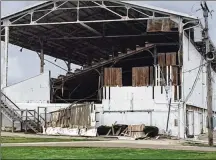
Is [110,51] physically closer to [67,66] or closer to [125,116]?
[67,66]

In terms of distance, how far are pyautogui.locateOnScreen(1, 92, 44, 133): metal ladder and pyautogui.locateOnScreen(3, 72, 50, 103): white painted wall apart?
87cm

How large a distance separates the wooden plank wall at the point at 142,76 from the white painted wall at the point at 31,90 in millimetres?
9618

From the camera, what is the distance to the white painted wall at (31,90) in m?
45.4

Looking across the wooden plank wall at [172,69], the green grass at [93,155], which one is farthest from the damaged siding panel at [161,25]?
the green grass at [93,155]

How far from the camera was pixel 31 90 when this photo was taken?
46156mm

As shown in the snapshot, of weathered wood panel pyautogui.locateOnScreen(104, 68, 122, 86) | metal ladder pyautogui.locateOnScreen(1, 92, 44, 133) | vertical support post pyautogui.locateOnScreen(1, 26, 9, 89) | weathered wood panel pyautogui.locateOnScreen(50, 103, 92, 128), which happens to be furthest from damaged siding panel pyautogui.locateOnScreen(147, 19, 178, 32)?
vertical support post pyautogui.locateOnScreen(1, 26, 9, 89)

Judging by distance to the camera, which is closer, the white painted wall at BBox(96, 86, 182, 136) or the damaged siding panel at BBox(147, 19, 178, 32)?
the white painted wall at BBox(96, 86, 182, 136)

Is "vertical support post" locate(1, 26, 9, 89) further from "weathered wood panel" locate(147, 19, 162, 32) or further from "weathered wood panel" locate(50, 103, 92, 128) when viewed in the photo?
"weathered wood panel" locate(147, 19, 162, 32)

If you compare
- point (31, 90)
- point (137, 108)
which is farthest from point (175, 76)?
point (31, 90)

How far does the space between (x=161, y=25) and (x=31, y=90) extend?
1455cm

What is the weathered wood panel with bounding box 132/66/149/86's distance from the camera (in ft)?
137

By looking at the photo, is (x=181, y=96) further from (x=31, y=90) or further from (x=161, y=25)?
(x=31, y=90)

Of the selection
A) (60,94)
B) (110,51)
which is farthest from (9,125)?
(110,51)

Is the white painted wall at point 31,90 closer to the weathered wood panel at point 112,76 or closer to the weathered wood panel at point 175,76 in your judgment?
the weathered wood panel at point 112,76
